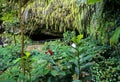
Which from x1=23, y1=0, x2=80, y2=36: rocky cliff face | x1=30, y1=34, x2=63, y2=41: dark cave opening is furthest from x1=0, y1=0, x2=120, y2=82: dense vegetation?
x1=30, y1=34, x2=63, y2=41: dark cave opening

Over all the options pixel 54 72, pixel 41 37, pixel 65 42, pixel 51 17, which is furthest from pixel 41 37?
pixel 54 72

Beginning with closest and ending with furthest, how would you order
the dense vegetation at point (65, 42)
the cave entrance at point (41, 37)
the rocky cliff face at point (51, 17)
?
the dense vegetation at point (65, 42), the rocky cliff face at point (51, 17), the cave entrance at point (41, 37)

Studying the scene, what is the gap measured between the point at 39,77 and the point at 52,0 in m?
5.23

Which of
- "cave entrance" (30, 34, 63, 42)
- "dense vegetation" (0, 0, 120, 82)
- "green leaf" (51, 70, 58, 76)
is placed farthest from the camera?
"cave entrance" (30, 34, 63, 42)

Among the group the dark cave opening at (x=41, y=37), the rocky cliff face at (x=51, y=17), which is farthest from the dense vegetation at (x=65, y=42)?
the dark cave opening at (x=41, y=37)

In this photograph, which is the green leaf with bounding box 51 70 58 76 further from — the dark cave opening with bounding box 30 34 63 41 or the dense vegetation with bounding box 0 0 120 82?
the dark cave opening with bounding box 30 34 63 41

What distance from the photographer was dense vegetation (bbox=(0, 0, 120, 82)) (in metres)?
2.14

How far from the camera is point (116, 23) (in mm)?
3998

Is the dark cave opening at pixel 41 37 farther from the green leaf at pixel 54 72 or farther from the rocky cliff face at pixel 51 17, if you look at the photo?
the green leaf at pixel 54 72

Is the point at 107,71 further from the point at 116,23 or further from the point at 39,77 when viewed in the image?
the point at 39,77

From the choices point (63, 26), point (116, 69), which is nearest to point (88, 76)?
point (116, 69)

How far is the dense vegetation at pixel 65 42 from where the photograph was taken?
214 cm

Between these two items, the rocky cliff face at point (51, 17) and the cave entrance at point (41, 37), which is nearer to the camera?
the rocky cliff face at point (51, 17)

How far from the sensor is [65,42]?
678 cm
